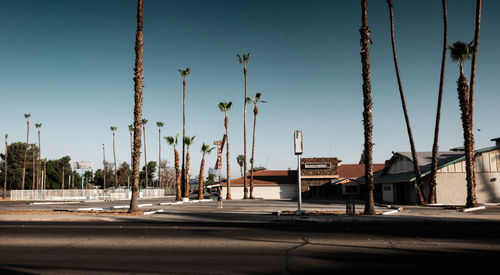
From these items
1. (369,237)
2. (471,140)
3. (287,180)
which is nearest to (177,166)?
(287,180)

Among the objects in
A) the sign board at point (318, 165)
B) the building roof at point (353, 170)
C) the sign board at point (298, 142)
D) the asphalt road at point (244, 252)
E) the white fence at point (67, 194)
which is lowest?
the white fence at point (67, 194)

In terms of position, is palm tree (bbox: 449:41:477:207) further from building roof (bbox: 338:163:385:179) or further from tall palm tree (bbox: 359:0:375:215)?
building roof (bbox: 338:163:385:179)

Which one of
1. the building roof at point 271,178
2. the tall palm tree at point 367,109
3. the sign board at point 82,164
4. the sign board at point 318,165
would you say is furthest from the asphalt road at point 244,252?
the sign board at point 82,164

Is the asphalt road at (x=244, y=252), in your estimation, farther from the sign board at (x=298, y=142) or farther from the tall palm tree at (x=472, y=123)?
the tall palm tree at (x=472, y=123)

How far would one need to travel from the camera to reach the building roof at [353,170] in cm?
5522

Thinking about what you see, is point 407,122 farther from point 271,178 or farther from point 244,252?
point 271,178

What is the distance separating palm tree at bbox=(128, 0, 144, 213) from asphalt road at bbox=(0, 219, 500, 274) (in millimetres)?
9760

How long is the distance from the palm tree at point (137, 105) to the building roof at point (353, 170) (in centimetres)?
3904

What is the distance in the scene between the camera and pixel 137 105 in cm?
2197

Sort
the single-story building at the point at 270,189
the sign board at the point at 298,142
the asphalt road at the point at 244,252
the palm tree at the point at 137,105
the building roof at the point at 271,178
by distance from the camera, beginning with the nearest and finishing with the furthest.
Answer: the asphalt road at the point at 244,252 → the sign board at the point at 298,142 → the palm tree at the point at 137,105 → the single-story building at the point at 270,189 → the building roof at the point at 271,178

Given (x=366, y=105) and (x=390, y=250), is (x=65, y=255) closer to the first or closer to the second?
(x=390, y=250)

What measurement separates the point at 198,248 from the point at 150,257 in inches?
58.1

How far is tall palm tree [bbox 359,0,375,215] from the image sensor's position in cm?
1944

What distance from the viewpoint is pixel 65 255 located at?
26.5 ft
